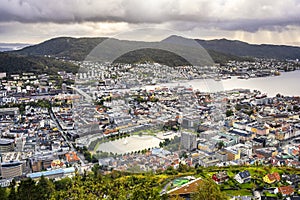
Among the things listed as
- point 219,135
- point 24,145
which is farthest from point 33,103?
point 219,135

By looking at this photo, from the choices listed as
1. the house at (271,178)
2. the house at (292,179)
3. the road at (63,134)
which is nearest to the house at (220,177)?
the house at (271,178)

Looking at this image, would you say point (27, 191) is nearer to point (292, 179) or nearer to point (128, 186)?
point (128, 186)

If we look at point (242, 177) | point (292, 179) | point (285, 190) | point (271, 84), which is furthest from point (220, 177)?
point (271, 84)

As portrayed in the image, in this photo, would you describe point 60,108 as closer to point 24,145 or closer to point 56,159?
point 24,145

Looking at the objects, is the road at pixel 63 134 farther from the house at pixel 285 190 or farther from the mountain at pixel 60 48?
the mountain at pixel 60 48

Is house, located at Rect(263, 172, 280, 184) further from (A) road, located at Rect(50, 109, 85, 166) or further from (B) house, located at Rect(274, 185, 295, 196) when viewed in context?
(A) road, located at Rect(50, 109, 85, 166)

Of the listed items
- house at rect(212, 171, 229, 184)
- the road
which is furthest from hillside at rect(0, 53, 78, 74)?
house at rect(212, 171, 229, 184)
